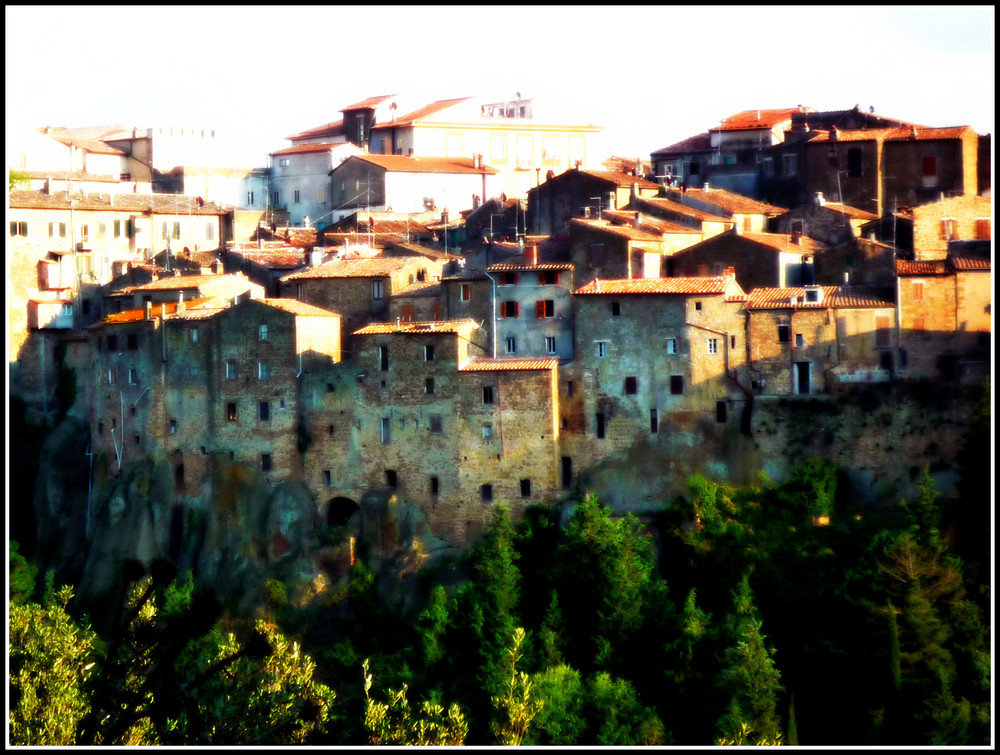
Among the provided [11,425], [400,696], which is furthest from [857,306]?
[11,425]

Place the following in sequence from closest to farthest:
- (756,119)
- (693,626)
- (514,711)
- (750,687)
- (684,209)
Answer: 1. (514,711)
2. (750,687)
3. (693,626)
4. (684,209)
5. (756,119)

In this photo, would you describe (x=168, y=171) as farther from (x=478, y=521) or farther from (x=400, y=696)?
(x=400, y=696)

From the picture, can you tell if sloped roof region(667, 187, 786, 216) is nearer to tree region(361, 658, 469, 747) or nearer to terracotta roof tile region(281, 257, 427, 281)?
terracotta roof tile region(281, 257, 427, 281)

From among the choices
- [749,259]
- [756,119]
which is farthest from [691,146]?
[749,259]

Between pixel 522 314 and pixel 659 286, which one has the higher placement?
pixel 659 286

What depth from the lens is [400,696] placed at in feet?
130

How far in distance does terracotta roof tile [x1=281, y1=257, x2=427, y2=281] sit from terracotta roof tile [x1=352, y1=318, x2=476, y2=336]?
3.25 meters

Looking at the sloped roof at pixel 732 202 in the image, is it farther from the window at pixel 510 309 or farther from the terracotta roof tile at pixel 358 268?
the window at pixel 510 309

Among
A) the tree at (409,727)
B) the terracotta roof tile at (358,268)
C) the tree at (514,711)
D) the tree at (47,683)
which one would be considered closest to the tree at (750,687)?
the tree at (514,711)

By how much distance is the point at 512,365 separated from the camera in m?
48.1

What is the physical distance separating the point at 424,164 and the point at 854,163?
17185mm

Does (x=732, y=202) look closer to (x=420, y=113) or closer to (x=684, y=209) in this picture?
(x=684, y=209)

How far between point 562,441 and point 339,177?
24.4 meters

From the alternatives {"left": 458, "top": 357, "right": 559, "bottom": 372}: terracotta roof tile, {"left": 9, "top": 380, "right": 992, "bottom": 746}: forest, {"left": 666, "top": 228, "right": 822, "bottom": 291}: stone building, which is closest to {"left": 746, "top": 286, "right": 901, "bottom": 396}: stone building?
{"left": 9, "top": 380, "right": 992, "bottom": 746}: forest
